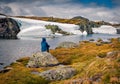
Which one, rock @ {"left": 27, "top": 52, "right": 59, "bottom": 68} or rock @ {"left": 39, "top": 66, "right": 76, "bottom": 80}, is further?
rock @ {"left": 27, "top": 52, "right": 59, "bottom": 68}

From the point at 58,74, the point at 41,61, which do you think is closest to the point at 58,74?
the point at 58,74

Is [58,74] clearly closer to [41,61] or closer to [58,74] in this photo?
[58,74]

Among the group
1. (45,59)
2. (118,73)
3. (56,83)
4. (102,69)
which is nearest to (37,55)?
(45,59)

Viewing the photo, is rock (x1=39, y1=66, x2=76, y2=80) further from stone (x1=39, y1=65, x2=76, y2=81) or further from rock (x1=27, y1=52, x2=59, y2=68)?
rock (x1=27, y1=52, x2=59, y2=68)

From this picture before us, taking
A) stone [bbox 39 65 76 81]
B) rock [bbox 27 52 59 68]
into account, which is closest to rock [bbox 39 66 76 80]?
stone [bbox 39 65 76 81]

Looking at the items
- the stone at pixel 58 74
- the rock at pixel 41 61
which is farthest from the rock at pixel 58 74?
the rock at pixel 41 61

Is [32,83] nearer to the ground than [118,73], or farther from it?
nearer to the ground

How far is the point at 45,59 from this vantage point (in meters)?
41.4

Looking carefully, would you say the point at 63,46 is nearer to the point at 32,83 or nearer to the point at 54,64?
the point at 54,64

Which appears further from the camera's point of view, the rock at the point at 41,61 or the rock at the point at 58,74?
the rock at the point at 41,61

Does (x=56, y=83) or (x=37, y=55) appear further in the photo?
(x=37, y=55)

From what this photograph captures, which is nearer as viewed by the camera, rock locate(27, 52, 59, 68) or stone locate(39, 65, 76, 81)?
stone locate(39, 65, 76, 81)

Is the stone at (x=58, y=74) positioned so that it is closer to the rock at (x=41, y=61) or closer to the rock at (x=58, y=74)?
the rock at (x=58, y=74)

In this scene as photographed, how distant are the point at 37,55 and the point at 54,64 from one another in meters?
2.91
